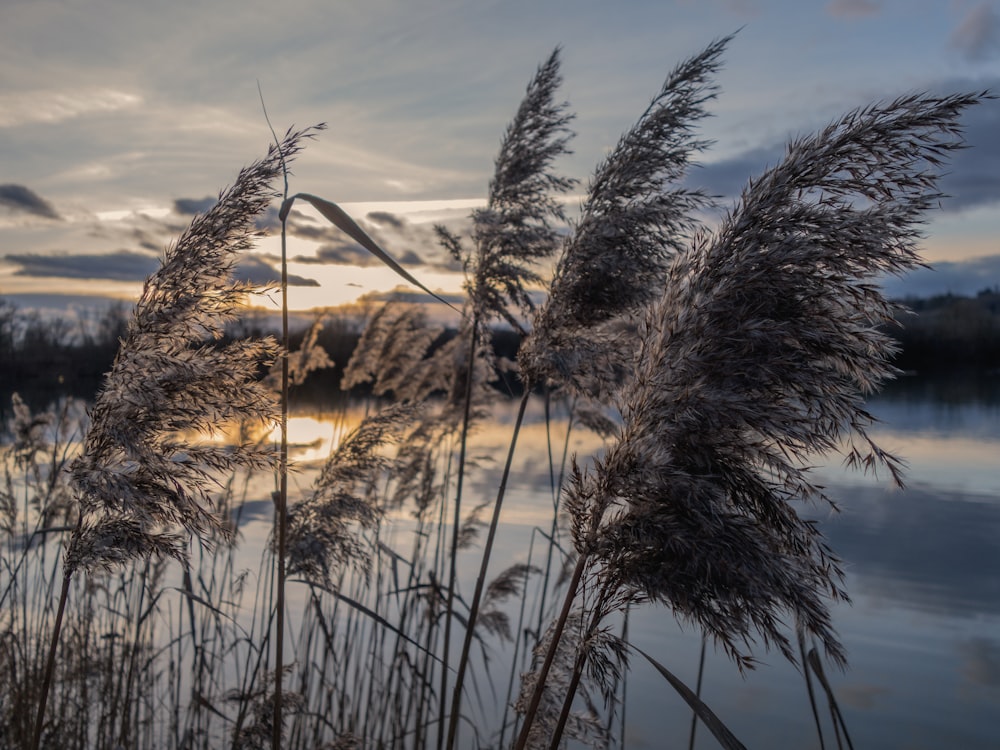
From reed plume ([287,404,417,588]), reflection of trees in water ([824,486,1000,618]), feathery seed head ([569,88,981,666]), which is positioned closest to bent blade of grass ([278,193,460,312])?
feathery seed head ([569,88,981,666])

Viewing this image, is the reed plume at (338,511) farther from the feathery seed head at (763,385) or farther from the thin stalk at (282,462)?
the feathery seed head at (763,385)

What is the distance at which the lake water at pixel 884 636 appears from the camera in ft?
19.8

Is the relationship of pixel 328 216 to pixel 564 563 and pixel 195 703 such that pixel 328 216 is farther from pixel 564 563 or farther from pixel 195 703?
pixel 195 703

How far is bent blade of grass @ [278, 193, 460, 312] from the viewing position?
6.03 feet

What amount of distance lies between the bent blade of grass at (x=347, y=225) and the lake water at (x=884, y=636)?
1.23m

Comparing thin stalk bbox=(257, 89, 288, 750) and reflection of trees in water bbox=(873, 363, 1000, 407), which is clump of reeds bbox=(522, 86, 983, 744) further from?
reflection of trees in water bbox=(873, 363, 1000, 407)

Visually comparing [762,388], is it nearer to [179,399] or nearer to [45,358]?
[179,399]

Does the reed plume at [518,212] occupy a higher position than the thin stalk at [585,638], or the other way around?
the reed plume at [518,212]

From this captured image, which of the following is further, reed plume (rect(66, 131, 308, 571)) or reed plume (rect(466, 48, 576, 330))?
Answer: reed plume (rect(466, 48, 576, 330))

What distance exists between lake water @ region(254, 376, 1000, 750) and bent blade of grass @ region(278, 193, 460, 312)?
1232 mm

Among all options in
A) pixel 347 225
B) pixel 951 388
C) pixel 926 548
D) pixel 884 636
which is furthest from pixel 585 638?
pixel 951 388

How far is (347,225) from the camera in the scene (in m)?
1.85

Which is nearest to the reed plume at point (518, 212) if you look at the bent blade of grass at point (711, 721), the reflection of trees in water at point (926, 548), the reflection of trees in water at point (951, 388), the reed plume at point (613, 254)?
the reed plume at point (613, 254)

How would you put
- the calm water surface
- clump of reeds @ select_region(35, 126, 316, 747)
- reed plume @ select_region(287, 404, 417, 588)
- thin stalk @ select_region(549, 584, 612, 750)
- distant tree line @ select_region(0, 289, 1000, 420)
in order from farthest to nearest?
distant tree line @ select_region(0, 289, 1000, 420) → the calm water surface → reed plume @ select_region(287, 404, 417, 588) → clump of reeds @ select_region(35, 126, 316, 747) → thin stalk @ select_region(549, 584, 612, 750)
